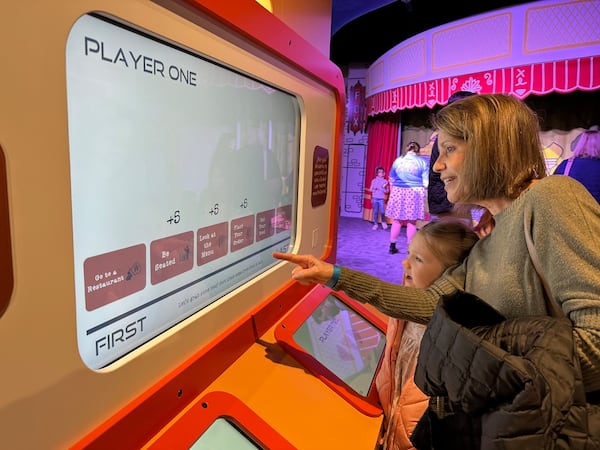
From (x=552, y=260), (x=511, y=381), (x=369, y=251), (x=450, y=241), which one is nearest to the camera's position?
(x=511, y=381)

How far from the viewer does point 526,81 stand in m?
4.34

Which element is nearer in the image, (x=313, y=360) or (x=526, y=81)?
(x=313, y=360)

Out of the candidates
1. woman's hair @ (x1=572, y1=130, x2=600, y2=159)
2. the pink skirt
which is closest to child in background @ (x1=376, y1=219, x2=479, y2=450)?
woman's hair @ (x1=572, y1=130, x2=600, y2=159)

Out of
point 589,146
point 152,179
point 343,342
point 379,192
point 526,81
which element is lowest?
point 343,342

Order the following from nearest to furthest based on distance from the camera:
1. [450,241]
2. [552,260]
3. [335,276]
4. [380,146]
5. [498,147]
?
[552,260] < [498,147] < [335,276] < [450,241] < [380,146]

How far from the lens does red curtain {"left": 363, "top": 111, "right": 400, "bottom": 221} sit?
23.2ft

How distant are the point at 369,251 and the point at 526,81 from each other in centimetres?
256

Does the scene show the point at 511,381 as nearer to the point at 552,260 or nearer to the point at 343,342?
the point at 552,260

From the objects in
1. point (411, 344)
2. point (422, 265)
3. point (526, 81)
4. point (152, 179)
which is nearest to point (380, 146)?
point (526, 81)

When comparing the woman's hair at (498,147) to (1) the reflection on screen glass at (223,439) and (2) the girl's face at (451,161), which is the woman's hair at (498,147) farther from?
(1) the reflection on screen glass at (223,439)

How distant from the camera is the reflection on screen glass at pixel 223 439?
74cm

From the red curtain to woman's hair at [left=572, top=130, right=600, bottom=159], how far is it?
382 cm

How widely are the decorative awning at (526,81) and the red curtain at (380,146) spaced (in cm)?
167

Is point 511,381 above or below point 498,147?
below
